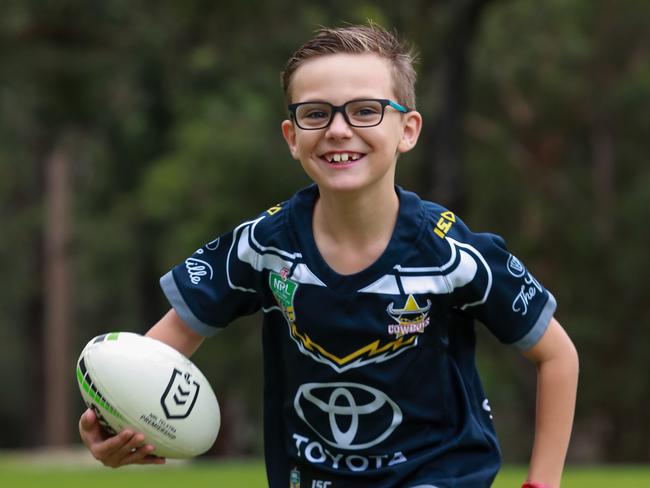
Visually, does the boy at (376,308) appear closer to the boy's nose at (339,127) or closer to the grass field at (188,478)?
the boy's nose at (339,127)

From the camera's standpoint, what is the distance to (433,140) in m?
17.2

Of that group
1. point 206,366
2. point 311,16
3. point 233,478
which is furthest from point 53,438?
point 233,478

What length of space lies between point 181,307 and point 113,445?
19.8 inches

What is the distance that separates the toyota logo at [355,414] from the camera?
3.86 meters

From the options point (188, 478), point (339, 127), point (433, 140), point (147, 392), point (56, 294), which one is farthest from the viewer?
point (56, 294)

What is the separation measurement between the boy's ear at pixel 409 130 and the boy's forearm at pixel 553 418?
81 cm

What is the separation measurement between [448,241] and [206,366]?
2198 cm

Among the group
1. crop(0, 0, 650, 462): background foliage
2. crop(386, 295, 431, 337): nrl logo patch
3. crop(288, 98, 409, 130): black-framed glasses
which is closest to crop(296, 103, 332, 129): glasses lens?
crop(288, 98, 409, 130): black-framed glasses

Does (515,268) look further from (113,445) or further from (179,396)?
(113,445)

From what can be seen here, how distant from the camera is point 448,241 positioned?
3.87m

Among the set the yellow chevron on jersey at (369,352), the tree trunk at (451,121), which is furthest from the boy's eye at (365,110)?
the tree trunk at (451,121)

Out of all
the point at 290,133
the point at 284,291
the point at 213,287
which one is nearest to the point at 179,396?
the point at 213,287

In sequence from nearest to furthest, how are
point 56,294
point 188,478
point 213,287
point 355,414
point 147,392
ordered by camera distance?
point 355,414
point 147,392
point 213,287
point 188,478
point 56,294

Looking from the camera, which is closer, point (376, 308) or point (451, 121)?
point (376, 308)
